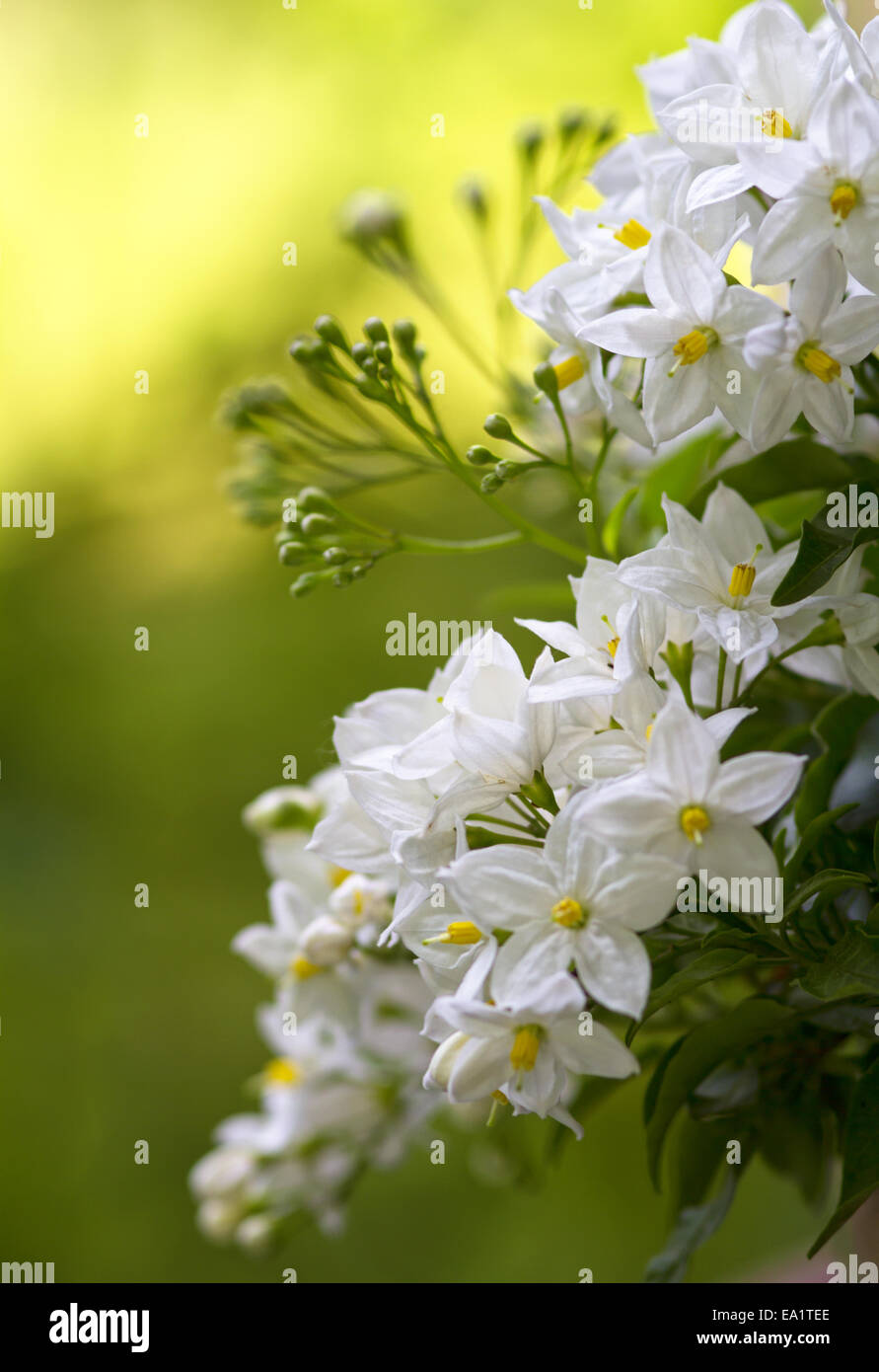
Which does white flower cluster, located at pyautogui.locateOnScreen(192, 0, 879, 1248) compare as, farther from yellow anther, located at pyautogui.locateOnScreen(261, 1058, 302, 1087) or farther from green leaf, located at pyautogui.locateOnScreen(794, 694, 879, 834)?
yellow anther, located at pyautogui.locateOnScreen(261, 1058, 302, 1087)

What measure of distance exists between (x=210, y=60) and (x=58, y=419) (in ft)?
1.75

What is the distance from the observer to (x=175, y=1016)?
5.02 ft

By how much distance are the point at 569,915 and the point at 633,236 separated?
0.82 feet

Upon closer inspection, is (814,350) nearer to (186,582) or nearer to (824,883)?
(824,883)

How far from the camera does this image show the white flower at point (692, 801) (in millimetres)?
312

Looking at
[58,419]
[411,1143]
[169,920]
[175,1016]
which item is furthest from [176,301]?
[411,1143]

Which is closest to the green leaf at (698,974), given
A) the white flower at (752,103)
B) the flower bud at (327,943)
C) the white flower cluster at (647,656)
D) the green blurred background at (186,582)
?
the white flower cluster at (647,656)

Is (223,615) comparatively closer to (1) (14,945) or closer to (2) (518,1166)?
(1) (14,945)

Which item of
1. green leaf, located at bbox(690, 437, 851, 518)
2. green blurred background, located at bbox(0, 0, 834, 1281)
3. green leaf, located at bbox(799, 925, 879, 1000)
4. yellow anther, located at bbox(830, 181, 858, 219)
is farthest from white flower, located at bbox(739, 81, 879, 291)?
green blurred background, located at bbox(0, 0, 834, 1281)

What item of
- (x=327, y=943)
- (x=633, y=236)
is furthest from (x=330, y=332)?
(x=327, y=943)

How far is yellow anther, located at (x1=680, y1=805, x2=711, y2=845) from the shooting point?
Result: 1.04 ft

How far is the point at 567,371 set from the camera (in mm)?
429

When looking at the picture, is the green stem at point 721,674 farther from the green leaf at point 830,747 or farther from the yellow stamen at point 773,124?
the yellow stamen at point 773,124

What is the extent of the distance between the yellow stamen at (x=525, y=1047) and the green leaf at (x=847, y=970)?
9 centimetres
